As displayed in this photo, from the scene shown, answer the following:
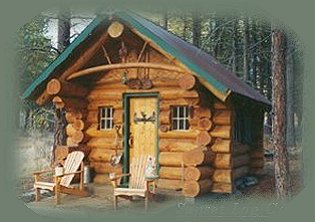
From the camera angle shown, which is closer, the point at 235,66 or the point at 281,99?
the point at 281,99

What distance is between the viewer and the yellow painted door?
921cm

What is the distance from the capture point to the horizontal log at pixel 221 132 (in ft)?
28.4

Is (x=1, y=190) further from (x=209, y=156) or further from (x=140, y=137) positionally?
(x=209, y=156)

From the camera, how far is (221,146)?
869cm

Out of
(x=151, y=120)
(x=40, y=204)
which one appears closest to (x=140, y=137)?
(x=151, y=120)

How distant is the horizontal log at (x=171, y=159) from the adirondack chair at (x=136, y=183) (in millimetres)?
446

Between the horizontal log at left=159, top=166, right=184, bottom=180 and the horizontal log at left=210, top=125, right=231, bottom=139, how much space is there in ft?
2.96

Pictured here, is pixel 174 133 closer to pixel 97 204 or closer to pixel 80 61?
pixel 97 204

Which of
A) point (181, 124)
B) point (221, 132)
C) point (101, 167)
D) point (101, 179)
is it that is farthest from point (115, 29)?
point (101, 179)

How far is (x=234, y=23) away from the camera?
6.96 meters

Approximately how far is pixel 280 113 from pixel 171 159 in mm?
2657

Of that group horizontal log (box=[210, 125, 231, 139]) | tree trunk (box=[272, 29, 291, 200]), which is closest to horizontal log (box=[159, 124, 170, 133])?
horizontal log (box=[210, 125, 231, 139])

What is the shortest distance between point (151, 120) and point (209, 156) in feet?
4.76

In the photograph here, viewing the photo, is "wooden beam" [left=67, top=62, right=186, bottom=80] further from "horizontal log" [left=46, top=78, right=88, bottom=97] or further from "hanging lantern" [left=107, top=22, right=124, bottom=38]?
"hanging lantern" [left=107, top=22, right=124, bottom=38]
